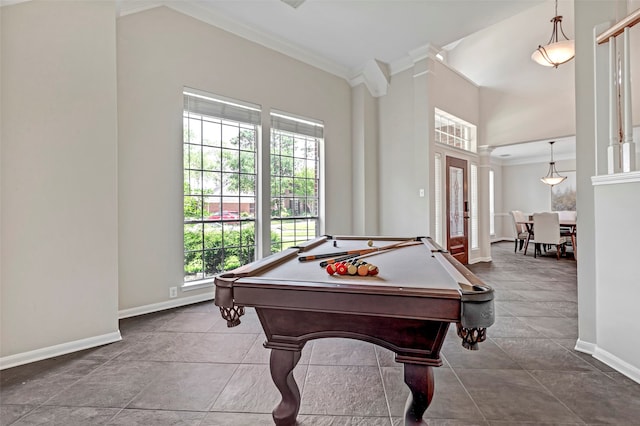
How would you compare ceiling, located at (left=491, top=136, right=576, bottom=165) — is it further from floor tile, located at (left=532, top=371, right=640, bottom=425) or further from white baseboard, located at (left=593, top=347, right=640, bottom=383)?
floor tile, located at (left=532, top=371, right=640, bottom=425)

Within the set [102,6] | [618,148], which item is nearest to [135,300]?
[102,6]

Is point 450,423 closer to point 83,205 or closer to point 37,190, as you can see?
point 83,205

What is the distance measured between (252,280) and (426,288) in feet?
2.28

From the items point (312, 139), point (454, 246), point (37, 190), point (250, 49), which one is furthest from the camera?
point (454, 246)

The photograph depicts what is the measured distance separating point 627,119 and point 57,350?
4.33 metres

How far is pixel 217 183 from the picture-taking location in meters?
3.54

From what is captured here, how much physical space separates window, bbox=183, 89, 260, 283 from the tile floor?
105 centimetres

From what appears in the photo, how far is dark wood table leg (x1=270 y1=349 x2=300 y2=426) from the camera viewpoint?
1.35 meters

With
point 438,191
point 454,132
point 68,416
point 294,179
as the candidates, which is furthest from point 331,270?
point 454,132

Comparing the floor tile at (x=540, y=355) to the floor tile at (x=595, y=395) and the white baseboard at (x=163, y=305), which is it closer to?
the floor tile at (x=595, y=395)

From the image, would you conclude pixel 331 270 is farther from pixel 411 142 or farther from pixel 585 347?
pixel 411 142

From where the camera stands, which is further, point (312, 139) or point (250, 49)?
point (312, 139)

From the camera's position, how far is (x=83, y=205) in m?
2.30

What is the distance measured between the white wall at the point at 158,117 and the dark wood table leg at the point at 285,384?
225 centimetres
